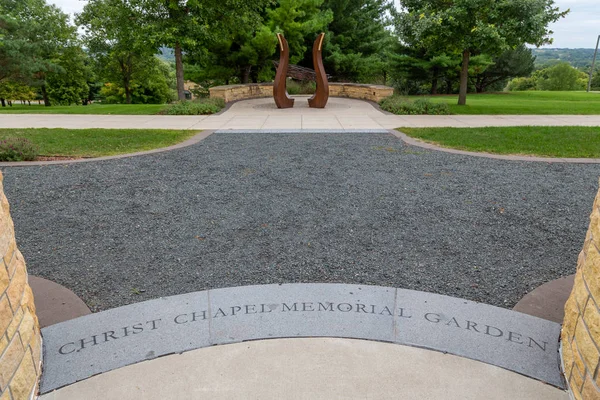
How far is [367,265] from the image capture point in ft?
13.1

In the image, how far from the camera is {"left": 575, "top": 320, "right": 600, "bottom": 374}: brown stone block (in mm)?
2123

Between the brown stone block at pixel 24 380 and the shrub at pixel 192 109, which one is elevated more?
the shrub at pixel 192 109

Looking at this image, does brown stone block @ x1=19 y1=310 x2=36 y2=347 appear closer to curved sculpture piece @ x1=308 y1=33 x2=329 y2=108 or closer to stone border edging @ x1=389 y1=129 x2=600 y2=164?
stone border edging @ x1=389 y1=129 x2=600 y2=164

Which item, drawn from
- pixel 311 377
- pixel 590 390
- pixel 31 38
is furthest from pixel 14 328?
pixel 31 38

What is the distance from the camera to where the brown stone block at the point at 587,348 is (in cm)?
212

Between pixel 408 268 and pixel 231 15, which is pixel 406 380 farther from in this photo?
pixel 231 15

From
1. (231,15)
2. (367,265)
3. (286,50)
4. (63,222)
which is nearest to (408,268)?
(367,265)

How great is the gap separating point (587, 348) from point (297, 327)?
1699 millimetres

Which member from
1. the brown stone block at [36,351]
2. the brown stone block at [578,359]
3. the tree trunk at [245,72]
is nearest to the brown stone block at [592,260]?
the brown stone block at [578,359]

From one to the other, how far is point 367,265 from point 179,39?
12.8 meters

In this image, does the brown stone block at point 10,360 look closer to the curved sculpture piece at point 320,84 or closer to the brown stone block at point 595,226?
the brown stone block at point 595,226

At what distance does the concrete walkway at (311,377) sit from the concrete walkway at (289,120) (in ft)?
29.9

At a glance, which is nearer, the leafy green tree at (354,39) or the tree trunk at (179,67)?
the tree trunk at (179,67)

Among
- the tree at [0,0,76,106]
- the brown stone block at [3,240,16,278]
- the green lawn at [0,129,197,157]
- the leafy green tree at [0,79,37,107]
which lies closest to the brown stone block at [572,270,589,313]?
the brown stone block at [3,240,16,278]
